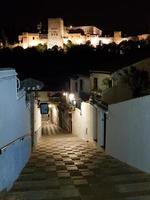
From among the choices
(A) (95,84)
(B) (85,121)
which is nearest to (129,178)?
(B) (85,121)

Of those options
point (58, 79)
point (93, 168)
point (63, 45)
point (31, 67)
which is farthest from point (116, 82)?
point (63, 45)

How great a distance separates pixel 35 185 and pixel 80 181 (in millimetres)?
1295

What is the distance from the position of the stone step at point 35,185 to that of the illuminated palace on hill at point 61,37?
91.1 metres

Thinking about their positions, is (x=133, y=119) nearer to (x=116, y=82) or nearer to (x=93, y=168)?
(x=93, y=168)

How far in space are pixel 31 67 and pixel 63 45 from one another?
148ft

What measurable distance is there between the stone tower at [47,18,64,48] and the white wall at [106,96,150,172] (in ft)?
282

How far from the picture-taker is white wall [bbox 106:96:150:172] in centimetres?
1088

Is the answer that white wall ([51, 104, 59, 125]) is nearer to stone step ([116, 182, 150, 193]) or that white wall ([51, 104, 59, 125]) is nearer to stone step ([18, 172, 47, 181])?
stone step ([18, 172, 47, 181])

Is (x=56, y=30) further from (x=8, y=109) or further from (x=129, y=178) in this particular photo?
(x=129, y=178)

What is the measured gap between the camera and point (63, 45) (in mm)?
100062

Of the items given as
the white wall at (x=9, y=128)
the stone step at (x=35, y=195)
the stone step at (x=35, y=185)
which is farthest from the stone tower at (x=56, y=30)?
the stone step at (x=35, y=195)

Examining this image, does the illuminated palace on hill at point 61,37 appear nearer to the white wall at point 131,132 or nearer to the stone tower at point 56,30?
the stone tower at point 56,30

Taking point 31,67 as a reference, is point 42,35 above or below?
above

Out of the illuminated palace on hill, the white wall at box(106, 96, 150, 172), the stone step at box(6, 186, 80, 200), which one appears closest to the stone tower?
the illuminated palace on hill
